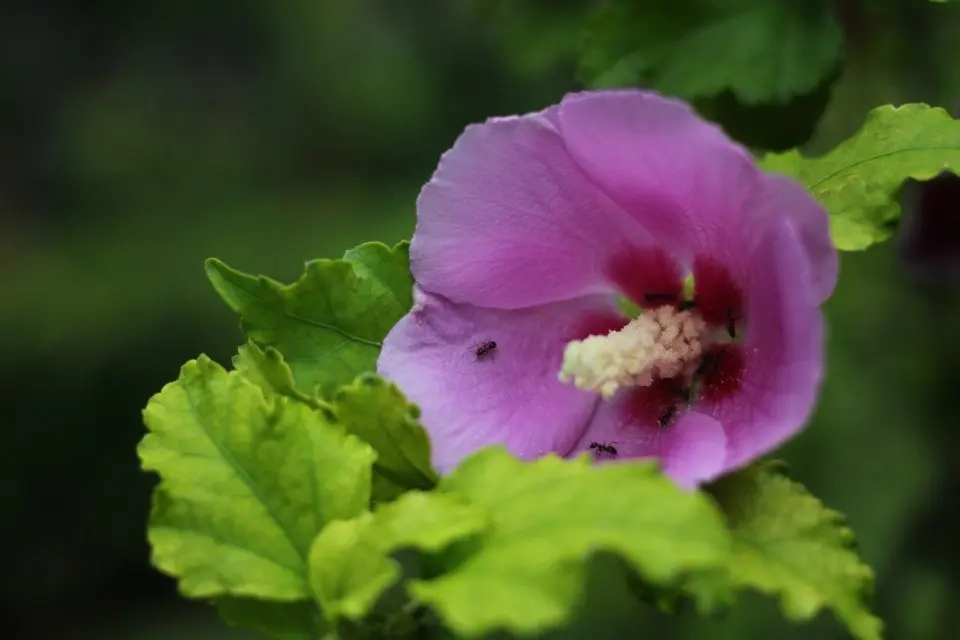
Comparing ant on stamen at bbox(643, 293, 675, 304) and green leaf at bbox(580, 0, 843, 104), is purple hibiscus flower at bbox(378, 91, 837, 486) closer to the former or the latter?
ant on stamen at bbox(643, 293, 675, 304)

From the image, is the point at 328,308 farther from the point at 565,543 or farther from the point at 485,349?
the point at 565,543

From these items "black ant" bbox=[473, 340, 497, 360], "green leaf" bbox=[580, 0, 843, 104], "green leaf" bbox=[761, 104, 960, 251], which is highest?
"green leaf" bbox=[580, 0, 843, 104]

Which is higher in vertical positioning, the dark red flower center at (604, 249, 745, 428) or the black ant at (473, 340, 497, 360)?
the black ant at (473, 340, 497, 360)

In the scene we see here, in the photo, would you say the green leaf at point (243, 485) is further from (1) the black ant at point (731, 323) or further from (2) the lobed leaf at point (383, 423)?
(1) the black ant at point (731, 323)

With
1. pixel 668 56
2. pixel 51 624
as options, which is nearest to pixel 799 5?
pixel 668 56

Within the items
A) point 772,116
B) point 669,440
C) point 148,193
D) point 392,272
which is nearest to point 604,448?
point 669,440

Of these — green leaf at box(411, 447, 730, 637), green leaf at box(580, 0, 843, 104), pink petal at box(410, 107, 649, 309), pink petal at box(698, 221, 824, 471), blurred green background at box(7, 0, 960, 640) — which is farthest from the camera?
blurred green background at box(7, 0, 960, 640)

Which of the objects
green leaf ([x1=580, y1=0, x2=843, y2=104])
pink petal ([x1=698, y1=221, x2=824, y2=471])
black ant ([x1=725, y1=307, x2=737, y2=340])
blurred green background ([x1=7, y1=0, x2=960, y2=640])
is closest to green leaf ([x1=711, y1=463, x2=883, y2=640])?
pink petal ([x1=698, y1=221, x2=824, y2=471])

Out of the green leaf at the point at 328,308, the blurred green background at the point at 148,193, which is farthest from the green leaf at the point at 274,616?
the blurred green background at the point at 148,193
